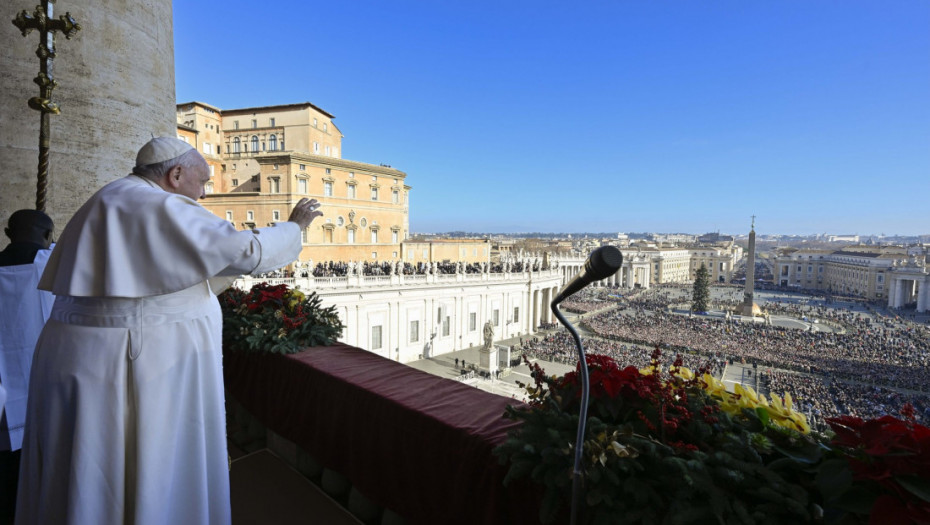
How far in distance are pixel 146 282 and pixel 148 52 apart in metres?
4.56

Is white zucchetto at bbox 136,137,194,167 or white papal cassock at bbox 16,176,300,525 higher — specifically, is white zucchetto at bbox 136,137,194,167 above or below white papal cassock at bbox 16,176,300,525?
above

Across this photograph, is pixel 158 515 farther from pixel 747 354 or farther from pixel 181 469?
pixel 747 354

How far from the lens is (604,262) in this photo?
3.78 feet

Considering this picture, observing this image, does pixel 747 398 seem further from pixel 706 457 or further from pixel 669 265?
pixel 669 265

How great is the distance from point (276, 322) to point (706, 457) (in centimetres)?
299

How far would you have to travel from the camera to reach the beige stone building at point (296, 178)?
2555cm

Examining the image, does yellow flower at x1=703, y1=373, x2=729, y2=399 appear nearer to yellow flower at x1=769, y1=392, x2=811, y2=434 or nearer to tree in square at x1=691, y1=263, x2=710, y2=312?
yellow flower at x1=769, y1=392, x2=811, y2=434

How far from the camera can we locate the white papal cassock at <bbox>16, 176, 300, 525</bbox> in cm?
162

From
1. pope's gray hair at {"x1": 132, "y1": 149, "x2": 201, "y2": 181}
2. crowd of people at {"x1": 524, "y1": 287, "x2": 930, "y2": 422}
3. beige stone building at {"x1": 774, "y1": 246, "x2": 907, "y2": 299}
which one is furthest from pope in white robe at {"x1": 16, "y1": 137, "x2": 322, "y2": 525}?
beige stone building at {"x1": 774, "y1": 246, "x2": 907, "y2": 299}

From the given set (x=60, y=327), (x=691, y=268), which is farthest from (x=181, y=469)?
(x=691, y=268)

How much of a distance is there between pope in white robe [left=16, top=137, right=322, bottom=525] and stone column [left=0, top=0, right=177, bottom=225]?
355 centimetres

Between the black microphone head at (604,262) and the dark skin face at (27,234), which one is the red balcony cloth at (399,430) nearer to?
the black microphone head at (604,262)

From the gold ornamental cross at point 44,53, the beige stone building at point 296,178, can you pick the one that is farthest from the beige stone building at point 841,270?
the gold ornamental cross at point 44,53

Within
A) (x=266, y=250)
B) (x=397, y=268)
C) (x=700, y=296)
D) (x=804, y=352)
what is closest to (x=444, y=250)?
(x=397, y=268)
